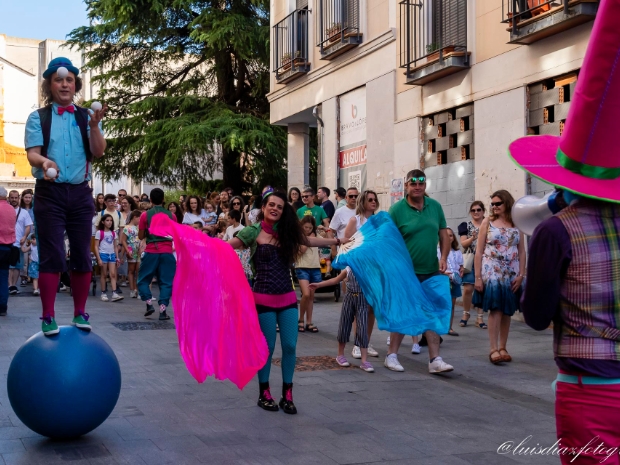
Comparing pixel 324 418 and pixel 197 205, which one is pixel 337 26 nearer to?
pixel 197 205

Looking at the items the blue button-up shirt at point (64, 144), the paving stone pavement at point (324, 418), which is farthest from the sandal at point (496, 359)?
the blue button-up shirt at point (64, 144)

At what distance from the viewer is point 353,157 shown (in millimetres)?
18797

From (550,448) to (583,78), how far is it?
3536mm

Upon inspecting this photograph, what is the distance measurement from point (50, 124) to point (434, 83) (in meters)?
10.6

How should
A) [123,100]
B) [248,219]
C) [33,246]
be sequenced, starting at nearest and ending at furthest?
[248,219], [33,246], [123,100]

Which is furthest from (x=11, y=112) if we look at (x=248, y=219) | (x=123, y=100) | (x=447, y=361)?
(x=447, y=361)

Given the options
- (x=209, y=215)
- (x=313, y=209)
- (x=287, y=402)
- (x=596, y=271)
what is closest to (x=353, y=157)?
(x=209, y=215)

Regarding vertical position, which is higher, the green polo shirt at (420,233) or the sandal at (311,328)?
the green polo shirt at (420,233)

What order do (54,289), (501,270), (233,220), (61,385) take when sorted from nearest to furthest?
(61,385) < (54,289) < (501,270) < (233,220)

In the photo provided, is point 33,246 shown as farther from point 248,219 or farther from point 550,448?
point 550,448

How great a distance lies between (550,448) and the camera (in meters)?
5.81

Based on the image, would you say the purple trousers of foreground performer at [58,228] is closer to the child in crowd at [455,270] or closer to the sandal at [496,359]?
the sandal at [496,359]

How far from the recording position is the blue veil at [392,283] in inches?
333

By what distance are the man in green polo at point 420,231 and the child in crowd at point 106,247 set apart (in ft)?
28.9
